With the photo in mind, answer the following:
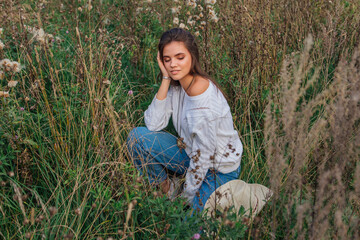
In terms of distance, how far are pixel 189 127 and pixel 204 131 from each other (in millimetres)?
116

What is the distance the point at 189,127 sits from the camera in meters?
2.26

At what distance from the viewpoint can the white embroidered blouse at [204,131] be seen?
218 centimetres

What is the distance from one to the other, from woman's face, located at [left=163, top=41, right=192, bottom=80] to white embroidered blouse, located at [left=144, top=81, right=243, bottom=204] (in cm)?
17

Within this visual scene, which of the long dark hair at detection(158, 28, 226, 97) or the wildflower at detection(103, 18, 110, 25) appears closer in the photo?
the long dark hair at detection(158, 28, 226, 97)

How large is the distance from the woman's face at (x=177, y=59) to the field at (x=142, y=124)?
0.38 meters

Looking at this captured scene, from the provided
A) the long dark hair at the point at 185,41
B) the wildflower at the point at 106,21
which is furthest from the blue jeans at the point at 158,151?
the wildflower at the point at 106,21

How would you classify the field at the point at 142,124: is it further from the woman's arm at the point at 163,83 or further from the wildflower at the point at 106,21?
the woman's arm at the point at 163,83

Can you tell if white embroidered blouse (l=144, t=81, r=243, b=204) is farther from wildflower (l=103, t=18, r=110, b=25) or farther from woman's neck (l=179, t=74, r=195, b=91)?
wildflower (l=103, t=18, r=110, b=25)

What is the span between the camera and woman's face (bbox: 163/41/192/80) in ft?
7.67

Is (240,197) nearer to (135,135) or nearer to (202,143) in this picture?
(202,143)

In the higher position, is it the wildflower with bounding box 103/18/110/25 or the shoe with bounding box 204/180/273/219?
the wildflower with bounding box 103/18/110/25

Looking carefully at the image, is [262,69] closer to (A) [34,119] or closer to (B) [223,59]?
(B) [223,59]

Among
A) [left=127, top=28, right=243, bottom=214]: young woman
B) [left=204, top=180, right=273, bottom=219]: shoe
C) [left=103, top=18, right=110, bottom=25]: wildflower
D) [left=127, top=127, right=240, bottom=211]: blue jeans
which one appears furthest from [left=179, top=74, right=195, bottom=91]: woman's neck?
[left=103, top=18, right=110, bottom=25]: wildflower

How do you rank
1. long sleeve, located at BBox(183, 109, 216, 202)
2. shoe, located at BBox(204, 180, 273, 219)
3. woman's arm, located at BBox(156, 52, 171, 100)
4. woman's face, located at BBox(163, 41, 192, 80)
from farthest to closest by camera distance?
woman's arm, located at BBox(156, 52, 171, 100) < woman's face, located at BBox(163, 41, 192, 80) < long sleeve, located at BBox(183, 109, 216, 202) < shoe, located at BBox(204, 180, 273, 219)
